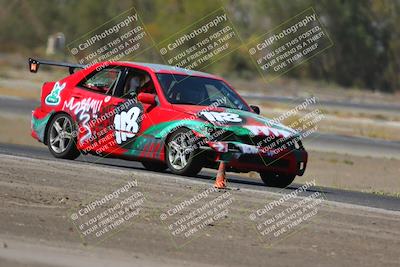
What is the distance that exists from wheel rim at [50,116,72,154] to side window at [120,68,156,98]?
0.97 meters

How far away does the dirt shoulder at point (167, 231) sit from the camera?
8.55 meters

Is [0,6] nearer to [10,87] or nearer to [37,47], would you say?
[37,47]

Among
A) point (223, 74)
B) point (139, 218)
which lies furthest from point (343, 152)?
point (223, 74)

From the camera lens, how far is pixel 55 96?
15.5 m

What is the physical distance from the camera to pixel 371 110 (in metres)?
42.0

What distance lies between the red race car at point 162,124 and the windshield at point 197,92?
0.01 m

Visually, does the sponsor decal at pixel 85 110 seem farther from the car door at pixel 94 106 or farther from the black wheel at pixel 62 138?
the black wheel at pixel 62 138

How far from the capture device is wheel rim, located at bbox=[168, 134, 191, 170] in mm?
13594

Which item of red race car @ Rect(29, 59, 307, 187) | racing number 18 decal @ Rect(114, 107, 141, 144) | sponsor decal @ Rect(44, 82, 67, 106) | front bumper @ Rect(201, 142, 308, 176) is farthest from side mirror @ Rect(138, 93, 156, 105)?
sponsor decal @ Rect(44, 82, 67, 106)

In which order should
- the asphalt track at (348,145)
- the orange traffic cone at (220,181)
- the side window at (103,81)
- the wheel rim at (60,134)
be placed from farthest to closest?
the asphalt track at (348,145), the wheel rim at (60,134), the side window at (103,81), the orange traffic cone at (220,181)

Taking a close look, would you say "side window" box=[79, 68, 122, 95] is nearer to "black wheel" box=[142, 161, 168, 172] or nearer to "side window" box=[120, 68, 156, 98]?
"side window" box=[120, 68, 156, 98]

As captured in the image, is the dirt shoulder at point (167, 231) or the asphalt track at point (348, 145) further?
the asphalt track at point (348, 145)

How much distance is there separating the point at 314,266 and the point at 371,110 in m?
33.9

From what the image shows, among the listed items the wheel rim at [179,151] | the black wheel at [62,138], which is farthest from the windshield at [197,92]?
the black wheel at [62,138]
